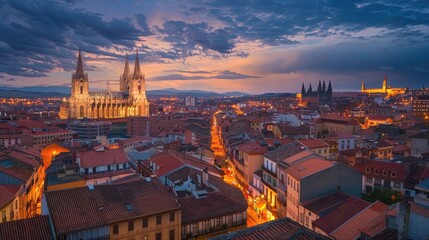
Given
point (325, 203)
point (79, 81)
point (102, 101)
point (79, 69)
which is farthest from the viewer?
point (79, 69)

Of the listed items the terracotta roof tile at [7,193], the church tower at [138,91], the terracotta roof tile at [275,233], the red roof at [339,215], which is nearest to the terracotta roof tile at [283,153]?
the red roof at [339,215]

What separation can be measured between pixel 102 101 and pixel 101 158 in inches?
5420

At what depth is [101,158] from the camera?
4416cm

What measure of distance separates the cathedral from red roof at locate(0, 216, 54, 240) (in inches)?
5883

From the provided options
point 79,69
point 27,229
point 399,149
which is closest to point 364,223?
point 27,229

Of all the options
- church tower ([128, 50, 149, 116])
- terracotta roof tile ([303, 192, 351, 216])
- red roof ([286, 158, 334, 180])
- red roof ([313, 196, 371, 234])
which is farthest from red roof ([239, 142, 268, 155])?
church tower ([128, 50, 149, 116])

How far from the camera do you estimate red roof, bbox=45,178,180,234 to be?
964 inches

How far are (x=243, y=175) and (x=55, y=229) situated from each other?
35114 mm

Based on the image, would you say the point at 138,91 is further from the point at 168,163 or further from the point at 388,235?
the point at 388,235

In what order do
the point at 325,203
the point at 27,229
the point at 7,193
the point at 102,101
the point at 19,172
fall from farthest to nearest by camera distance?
the point at 102,101 → the point at 19,172 → the point at 7,193 → the point at 325,203 → the point at 27,229

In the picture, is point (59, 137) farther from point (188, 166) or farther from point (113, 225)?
point (113, 225)

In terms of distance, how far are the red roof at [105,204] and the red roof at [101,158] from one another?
593 inches

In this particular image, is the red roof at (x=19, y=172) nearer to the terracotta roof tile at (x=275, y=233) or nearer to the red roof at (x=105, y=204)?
the red roof at (x=105, y=204)

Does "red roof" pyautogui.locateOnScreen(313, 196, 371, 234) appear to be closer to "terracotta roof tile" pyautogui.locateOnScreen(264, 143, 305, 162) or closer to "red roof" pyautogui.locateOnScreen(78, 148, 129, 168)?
"terracotta roof tile" pyautogui.locateOnScreen(264, 143, 305, 162)
